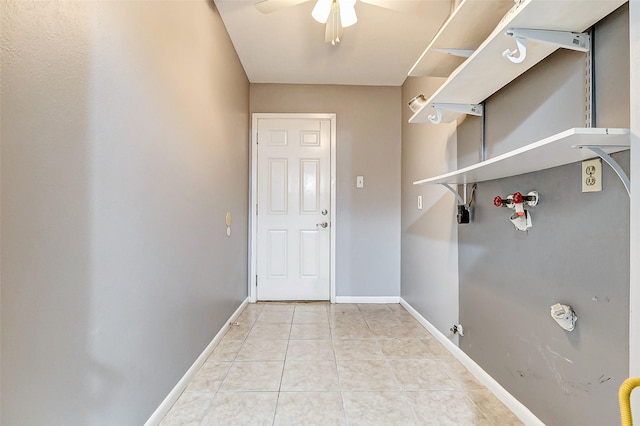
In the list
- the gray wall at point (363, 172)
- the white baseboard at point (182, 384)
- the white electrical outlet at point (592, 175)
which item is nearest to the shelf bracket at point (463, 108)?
the white electrical outlet at point (592, 175)

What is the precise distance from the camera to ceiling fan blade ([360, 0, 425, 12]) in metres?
1.91

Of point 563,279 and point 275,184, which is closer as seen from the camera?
point 563,279

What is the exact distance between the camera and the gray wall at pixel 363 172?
A: 3277 mm

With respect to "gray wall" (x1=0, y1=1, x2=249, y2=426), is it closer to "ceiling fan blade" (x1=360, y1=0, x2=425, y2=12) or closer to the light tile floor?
the light tile floor

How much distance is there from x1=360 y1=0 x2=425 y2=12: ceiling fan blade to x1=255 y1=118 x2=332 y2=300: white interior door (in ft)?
4.46

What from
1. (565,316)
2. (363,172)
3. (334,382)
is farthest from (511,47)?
(363,172)

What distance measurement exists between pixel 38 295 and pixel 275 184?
8.44ft

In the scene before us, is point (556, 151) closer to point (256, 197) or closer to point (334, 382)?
point (334, 382)

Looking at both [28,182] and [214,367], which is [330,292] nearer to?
[214,367]

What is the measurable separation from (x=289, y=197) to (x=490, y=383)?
2315 millimetres

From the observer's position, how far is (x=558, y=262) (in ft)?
3.84

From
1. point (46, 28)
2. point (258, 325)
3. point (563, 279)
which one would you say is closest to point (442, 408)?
point (563, 279)

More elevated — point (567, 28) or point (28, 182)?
point (567, 28)

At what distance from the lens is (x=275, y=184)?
327 centimetres
